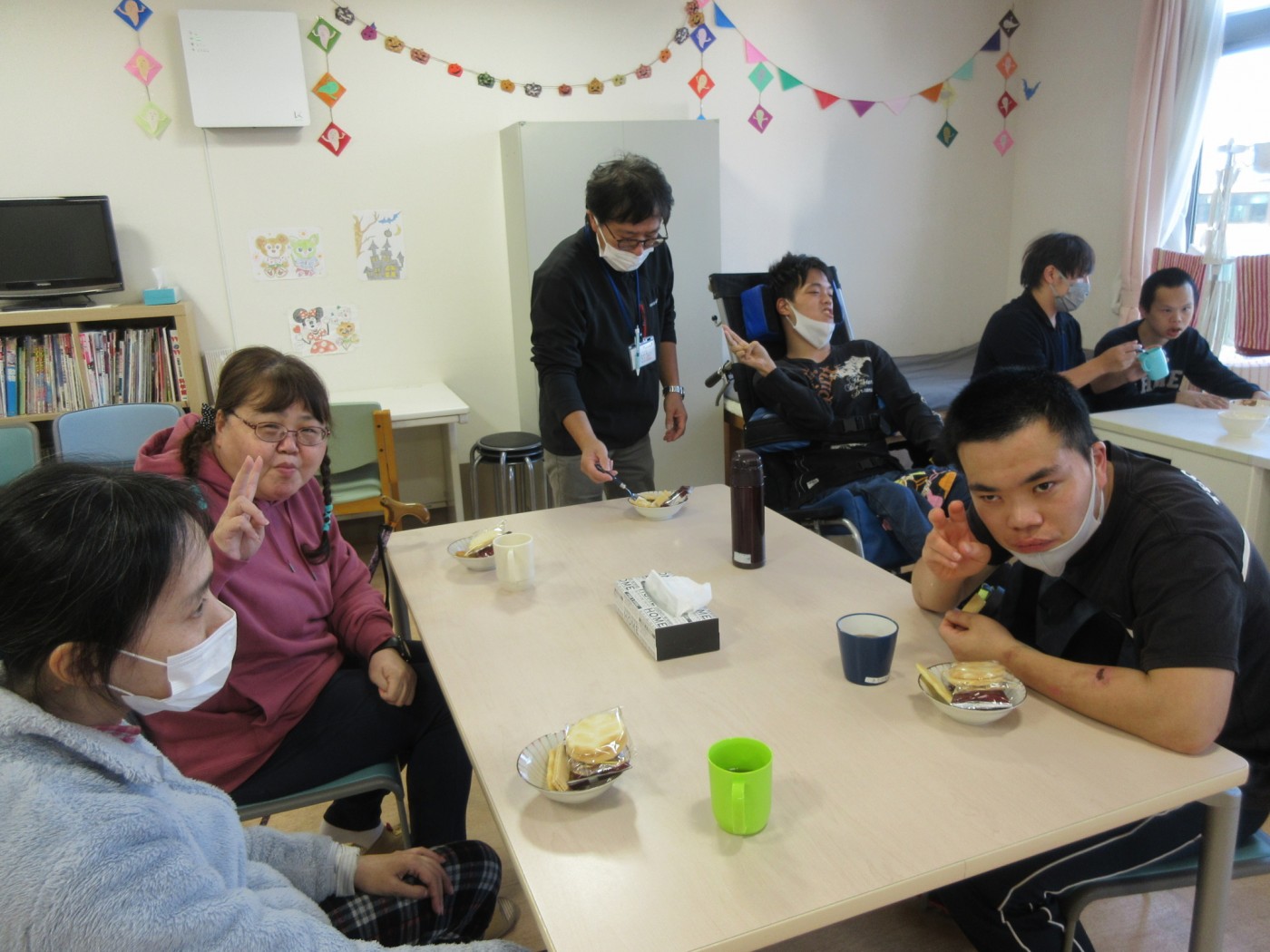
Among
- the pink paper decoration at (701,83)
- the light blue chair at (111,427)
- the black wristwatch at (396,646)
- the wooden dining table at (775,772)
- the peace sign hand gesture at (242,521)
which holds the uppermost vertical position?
the pink paper decoration at (701,83)

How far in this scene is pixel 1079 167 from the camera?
175 inches

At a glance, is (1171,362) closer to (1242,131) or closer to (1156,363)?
(1156,363)

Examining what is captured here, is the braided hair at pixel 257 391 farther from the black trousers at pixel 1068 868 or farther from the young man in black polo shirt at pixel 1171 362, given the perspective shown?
the young man in black polo shirt at pixel 1171 362

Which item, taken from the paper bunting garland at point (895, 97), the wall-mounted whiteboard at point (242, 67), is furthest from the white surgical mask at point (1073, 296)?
the wall-mounted whiteboard at point (242, 67)

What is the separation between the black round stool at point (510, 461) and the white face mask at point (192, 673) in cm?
253

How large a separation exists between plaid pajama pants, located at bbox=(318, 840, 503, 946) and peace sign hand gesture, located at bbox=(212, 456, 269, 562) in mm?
535

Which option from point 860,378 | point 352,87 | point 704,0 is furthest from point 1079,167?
point 352,87

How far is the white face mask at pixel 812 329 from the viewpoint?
9.18 ft

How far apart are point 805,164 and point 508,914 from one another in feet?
12.6

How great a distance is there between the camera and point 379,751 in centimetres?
149

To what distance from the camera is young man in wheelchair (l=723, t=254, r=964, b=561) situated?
2660mm

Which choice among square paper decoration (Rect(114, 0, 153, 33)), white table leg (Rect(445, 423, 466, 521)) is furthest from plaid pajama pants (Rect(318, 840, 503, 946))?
square paper decoration (Rect(114, 0, 153, 33))

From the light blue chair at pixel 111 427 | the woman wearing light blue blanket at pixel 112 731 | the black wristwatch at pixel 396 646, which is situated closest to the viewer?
the woman wearing light blue blanket at pixel 112 731

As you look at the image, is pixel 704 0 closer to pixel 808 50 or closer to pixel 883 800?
pixel 808 50
